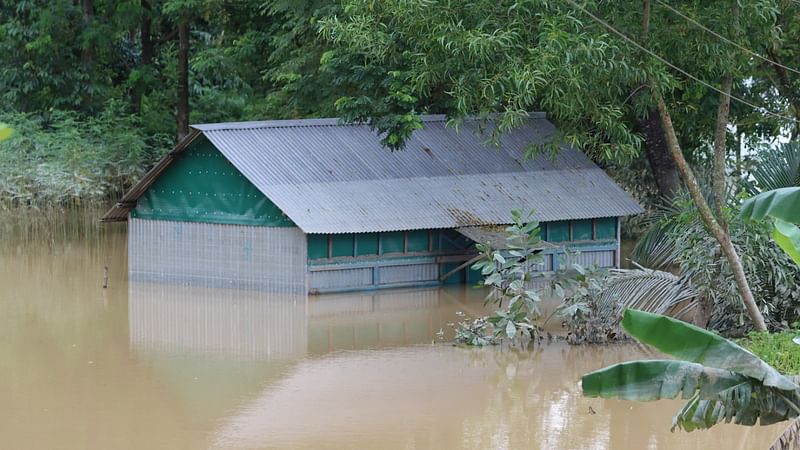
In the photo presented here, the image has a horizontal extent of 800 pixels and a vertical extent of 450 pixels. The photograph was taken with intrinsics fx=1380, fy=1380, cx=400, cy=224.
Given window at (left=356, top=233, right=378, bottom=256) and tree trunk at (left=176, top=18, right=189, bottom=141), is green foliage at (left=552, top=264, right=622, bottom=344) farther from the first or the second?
tree trunk at (left=176, top=18, right=189, bottom=141)

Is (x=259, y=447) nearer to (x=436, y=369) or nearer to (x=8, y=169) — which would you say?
(x=436, y=369)

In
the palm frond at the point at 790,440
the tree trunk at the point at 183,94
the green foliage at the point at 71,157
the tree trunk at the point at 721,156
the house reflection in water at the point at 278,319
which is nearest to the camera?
the palm frond at the point at 790,440

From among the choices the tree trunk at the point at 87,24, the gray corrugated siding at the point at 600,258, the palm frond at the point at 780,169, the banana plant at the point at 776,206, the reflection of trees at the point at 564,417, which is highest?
the tree trunk at the point at 87,24

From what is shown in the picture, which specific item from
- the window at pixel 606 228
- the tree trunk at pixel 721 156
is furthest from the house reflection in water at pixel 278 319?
the tree trunk at pixel 721 156

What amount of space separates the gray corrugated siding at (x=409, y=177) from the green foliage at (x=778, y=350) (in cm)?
630

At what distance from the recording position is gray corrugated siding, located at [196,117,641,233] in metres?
19.7

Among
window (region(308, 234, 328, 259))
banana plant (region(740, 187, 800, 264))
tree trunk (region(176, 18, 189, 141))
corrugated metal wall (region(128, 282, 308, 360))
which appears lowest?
corrugated metal wall (region(128, 282, 308, 360))

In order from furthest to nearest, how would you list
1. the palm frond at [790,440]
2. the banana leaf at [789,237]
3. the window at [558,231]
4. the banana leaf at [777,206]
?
the window at [558,231]
the banana leaf at [789,237]
the banana leaf at [777,206]
the palm frond at [790,440]

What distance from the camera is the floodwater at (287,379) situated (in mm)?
12438

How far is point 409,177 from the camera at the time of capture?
21.0 metres

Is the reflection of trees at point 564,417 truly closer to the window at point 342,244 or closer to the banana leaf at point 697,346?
the banana leaf at point 697,346

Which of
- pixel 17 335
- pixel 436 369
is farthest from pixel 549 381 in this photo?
pixel 17 335

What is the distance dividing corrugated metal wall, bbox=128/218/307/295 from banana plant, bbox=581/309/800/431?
416 inches

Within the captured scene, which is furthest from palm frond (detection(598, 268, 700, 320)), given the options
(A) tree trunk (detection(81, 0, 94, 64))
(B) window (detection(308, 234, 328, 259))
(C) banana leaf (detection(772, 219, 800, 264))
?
(A) tree trunk (detection(81, 0, 94, 64))
